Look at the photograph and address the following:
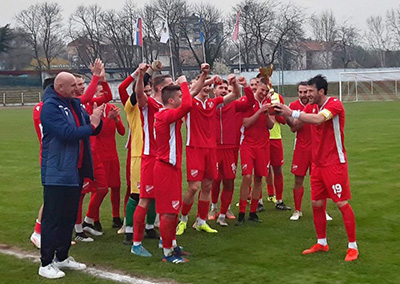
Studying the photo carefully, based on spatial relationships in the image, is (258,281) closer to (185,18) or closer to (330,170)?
(330,170)

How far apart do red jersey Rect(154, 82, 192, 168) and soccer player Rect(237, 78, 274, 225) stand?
7.44 ft

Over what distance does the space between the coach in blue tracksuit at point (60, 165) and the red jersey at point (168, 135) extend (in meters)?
0.73

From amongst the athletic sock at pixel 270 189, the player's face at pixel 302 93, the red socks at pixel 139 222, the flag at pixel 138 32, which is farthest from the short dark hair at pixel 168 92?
the flag at pixel 138 32

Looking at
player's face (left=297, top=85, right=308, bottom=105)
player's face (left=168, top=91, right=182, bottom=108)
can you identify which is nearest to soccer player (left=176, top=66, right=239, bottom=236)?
player's face (left=168, top=91, right=182, bottom=108)

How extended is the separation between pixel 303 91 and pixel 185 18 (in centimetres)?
6880

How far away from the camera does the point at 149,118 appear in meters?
7.10

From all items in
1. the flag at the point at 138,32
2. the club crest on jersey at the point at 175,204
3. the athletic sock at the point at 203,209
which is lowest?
the athletic sock at the point at 203,209

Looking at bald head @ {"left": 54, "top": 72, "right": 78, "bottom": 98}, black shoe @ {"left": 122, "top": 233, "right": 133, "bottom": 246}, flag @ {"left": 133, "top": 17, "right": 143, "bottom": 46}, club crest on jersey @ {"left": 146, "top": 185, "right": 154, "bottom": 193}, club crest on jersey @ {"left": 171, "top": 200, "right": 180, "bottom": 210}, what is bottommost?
black shoe @ {"left": 122, "top": 233, "right": 133, "bottom": 246}

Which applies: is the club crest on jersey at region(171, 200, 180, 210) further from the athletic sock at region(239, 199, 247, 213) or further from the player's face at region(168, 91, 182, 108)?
the athletic sock at region(239, 199, 247, 213)

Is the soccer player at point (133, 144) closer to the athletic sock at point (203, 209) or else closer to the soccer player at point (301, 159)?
the athletic sock at point (203, 209)

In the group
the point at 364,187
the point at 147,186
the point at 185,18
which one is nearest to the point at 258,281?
the point at 147,186

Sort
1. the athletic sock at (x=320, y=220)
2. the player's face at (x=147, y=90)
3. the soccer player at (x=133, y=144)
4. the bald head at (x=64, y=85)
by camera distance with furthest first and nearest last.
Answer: the player's face at (x=147, y=90)
the soccer player at (x=133, y=144)
the athletic sock at (x=320, y=220)
the bald head at (x=64, y=85)

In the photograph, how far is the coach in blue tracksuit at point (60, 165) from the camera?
19.4 ft

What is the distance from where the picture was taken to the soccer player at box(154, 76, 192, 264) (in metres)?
6.47
